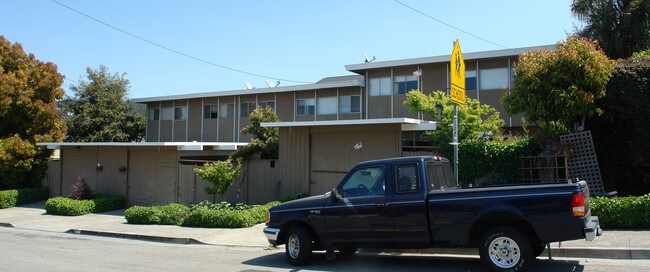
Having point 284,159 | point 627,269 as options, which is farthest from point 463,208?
point 284,159

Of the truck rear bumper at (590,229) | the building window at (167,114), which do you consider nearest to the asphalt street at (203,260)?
the truck rear bumper at (590,229)

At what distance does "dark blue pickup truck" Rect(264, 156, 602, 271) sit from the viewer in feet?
24.0

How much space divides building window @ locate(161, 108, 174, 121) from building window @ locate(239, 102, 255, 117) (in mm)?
6586

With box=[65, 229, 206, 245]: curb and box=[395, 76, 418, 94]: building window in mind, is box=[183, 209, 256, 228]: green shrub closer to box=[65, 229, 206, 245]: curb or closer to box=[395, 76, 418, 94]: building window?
box=[65, 229, 206, 245]: curb

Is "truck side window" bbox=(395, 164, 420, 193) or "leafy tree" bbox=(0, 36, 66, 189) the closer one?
"truck side window" bbox=(395, 164, 420, 193)

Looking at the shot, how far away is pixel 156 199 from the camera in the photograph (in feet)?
65.3

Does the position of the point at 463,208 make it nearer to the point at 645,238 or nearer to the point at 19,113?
the point at 645,238

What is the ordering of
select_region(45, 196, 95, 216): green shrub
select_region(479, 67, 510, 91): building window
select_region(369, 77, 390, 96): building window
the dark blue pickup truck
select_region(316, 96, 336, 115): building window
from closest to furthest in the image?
the dark blue pickup truck, select_region(45, 196, 95, 216): green shrub, select_region(479, 67, 510, 91): building window, select_region(369, 77, 390, 96): building window, select_region(316, 96, 336, 115): building window

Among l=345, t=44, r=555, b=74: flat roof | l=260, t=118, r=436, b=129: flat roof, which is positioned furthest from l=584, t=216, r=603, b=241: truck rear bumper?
l=345, t=44, r=555, b=74: flat roof

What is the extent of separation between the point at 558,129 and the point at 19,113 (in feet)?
76.2

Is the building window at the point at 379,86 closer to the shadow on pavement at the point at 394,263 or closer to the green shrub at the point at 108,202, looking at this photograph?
the green shrub at the point at 108,202

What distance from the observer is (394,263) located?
9.45 metres

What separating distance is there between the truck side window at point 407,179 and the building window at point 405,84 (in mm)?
18396

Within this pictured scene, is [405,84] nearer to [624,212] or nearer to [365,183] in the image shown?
[624,212]
